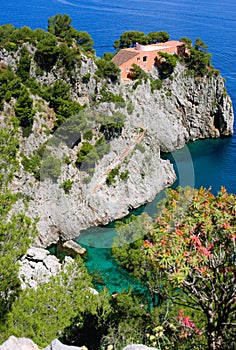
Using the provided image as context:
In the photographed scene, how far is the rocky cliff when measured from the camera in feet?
113

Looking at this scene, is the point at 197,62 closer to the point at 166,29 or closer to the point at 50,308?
the point at 166,29

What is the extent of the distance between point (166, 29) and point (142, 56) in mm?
51274

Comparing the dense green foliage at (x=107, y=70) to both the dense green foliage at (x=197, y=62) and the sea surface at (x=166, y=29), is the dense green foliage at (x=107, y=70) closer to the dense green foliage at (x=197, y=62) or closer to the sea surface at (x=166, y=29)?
the sea surface at (x=166, y=29)

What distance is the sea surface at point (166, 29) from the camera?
35.0 meters

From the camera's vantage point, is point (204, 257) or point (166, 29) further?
point (166, 29)

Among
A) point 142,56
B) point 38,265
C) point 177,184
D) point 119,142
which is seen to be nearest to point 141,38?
point 142,56

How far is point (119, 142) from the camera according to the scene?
41.7 metres

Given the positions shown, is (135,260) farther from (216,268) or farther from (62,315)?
(216,268)

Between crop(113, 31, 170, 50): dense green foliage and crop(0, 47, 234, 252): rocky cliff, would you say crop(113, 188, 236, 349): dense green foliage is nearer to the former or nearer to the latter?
crop(0, 47, 234, 252): rocky cliff

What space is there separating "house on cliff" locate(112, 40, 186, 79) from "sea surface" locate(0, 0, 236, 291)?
12751 mm

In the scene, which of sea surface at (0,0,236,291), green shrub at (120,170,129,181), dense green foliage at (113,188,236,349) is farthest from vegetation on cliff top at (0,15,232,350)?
green shrub at (120,170,129,181)

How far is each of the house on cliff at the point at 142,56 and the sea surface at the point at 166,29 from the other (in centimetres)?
1275

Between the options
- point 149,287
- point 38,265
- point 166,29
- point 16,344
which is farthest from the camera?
point 166,29

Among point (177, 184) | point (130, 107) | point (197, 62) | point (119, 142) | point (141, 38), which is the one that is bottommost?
point (177, 184)
